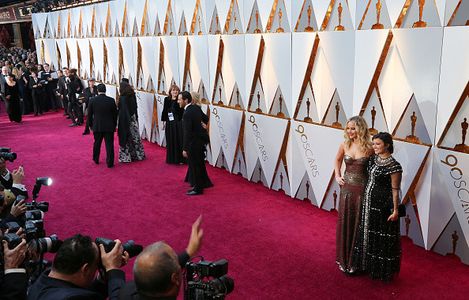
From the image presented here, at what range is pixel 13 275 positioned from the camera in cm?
241

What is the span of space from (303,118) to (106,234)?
9.32 ft

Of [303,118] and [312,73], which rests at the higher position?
[312,73]

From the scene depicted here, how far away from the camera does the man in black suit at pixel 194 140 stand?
649 centimetres

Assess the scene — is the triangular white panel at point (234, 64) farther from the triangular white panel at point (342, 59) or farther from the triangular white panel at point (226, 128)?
the triangular white panel at point (342, 59)

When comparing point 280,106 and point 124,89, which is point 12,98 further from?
point 280,106

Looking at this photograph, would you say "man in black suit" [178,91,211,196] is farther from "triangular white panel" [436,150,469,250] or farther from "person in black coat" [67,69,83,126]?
"person in black coat" [67,69,83,126]

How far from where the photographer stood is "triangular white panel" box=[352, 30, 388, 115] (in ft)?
16.0

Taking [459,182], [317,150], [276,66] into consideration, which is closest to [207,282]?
[459,182]

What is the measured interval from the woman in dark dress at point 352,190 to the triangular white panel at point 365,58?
102 centimetres

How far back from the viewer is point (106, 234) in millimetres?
5445

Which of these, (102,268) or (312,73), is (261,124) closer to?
(312,73)

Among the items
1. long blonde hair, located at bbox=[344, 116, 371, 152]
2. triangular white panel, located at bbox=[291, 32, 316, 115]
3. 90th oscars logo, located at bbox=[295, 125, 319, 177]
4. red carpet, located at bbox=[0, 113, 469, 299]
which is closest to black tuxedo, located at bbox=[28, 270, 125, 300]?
red carpet, located at bbox=[0, 113, 469, 299]

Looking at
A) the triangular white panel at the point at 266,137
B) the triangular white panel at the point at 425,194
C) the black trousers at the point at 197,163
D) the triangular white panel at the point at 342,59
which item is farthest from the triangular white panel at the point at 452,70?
the black trousers at the point at 197,163

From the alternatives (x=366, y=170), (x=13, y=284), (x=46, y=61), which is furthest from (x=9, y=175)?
(x=46, y=61)
